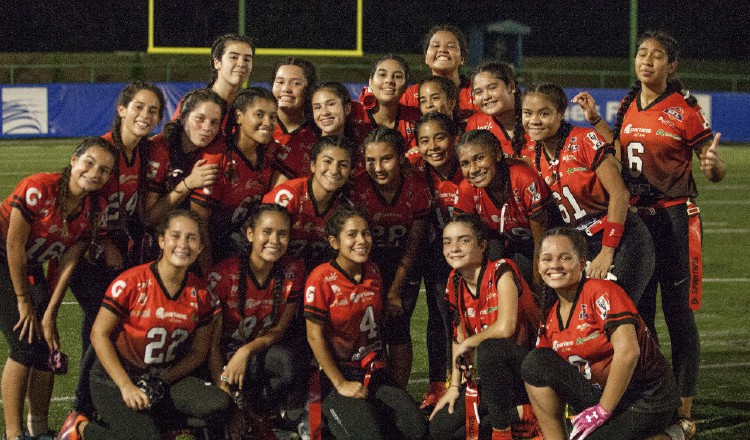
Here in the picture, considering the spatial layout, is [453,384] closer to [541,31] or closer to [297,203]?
[297,203]

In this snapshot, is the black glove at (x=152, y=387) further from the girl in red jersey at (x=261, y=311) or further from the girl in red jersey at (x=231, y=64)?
the girl in red jersey at (x=231, y=64)

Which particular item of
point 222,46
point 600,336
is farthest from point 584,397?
point 222,46

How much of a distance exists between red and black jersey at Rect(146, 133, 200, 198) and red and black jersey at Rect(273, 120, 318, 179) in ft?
1.57

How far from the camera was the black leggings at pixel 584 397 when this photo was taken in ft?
14.5

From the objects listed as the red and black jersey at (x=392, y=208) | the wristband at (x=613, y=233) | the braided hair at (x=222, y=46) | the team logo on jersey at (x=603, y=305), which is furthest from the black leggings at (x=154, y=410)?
the braided hair at (x=222, y=46)

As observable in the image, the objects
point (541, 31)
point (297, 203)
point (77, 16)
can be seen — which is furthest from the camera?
point (541, 31)

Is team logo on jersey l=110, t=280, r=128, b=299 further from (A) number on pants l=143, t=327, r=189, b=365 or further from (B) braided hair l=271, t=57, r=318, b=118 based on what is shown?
(B) braided hair l=271, t=57, r=318, b=118

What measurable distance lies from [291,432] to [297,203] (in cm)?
108

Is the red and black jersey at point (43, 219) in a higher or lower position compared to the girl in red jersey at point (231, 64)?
lower

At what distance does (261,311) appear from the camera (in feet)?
16.5

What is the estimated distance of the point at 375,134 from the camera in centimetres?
539

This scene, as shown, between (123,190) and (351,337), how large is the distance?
127 cm

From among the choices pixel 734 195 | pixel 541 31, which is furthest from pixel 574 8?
pixel 734 195

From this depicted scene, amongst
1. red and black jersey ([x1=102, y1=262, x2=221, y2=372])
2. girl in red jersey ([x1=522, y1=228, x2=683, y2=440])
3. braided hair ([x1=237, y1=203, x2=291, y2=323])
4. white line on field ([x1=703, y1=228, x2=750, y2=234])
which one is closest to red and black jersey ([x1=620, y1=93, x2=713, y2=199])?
girl in red jersey ([x1=522, y1=228, x2=683, y2=440])
